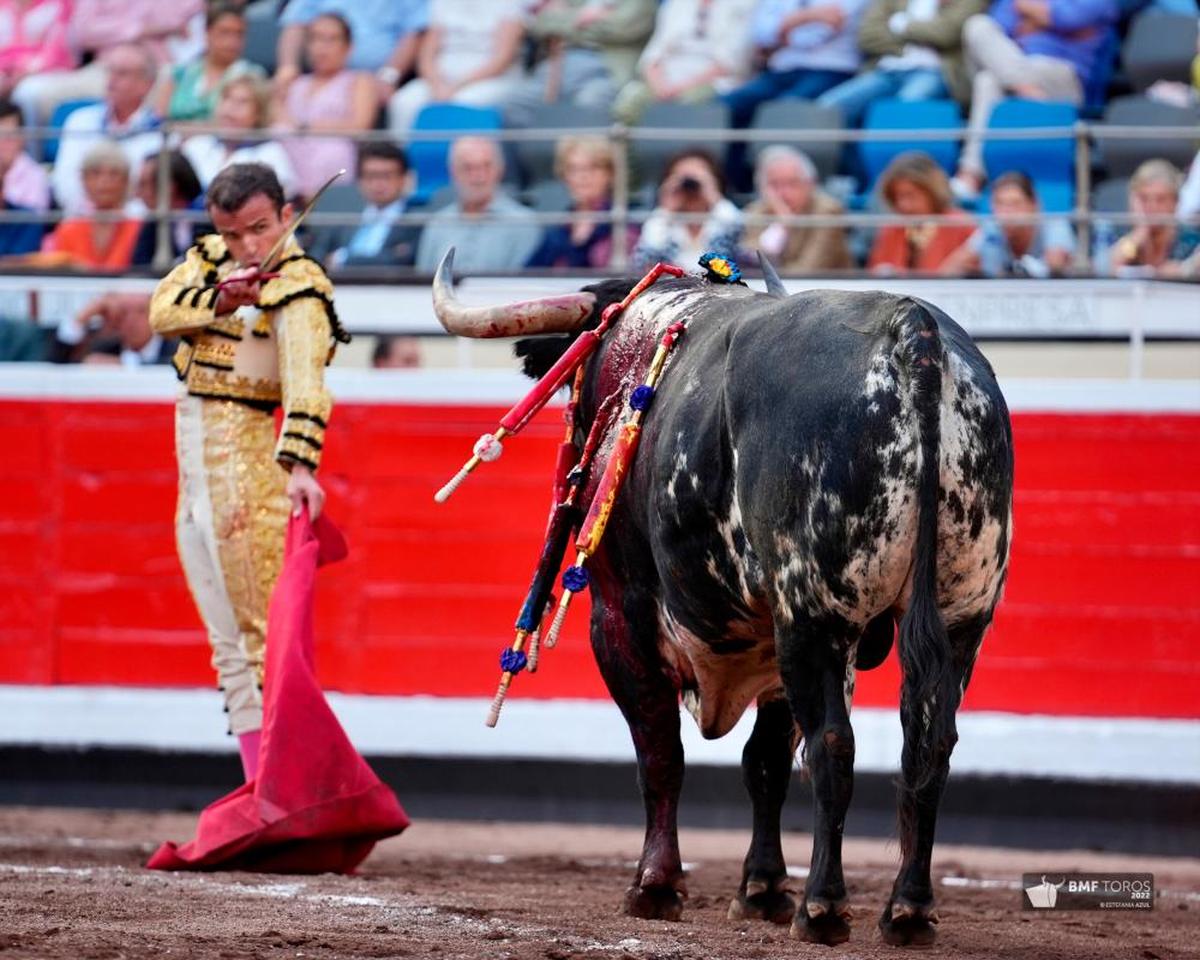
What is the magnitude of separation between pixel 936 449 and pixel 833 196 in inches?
207

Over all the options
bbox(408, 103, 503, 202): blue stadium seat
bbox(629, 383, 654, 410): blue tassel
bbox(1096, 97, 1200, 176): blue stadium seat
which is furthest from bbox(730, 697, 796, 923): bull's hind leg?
bbox(408, 103, 503, 202): blue stadium seat

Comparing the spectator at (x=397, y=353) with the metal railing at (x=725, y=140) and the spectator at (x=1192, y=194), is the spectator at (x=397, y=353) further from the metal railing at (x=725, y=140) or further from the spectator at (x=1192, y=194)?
the spectator at (x=1192, y=194)

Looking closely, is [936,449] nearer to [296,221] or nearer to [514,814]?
[296,221]

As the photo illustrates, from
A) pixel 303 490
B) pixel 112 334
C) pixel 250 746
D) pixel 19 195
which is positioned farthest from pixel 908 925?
pixel 19 195

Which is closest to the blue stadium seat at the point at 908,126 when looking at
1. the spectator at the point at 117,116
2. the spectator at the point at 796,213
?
the spectator at the point at 796,213

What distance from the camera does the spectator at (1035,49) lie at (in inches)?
370

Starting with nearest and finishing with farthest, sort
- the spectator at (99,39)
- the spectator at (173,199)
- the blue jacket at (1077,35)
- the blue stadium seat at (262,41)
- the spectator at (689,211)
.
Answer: the spectator at (689,211), the spectator at (173,199), the blue jacket at (1077,35), the blue stadium seat at (262,41), the spectator at (99,39)

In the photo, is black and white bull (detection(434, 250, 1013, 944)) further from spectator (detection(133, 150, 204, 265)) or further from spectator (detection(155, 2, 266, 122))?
spectator (detection(155, 2, 266, 122))

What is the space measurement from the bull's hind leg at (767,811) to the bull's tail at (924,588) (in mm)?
822

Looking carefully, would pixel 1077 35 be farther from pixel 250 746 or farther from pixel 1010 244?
pixel 250 746

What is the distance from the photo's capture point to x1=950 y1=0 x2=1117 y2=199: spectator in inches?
370

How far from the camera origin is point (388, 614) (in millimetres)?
8055

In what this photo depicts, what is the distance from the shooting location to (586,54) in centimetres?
1045

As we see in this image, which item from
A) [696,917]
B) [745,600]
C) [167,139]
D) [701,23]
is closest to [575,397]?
[745,600]
